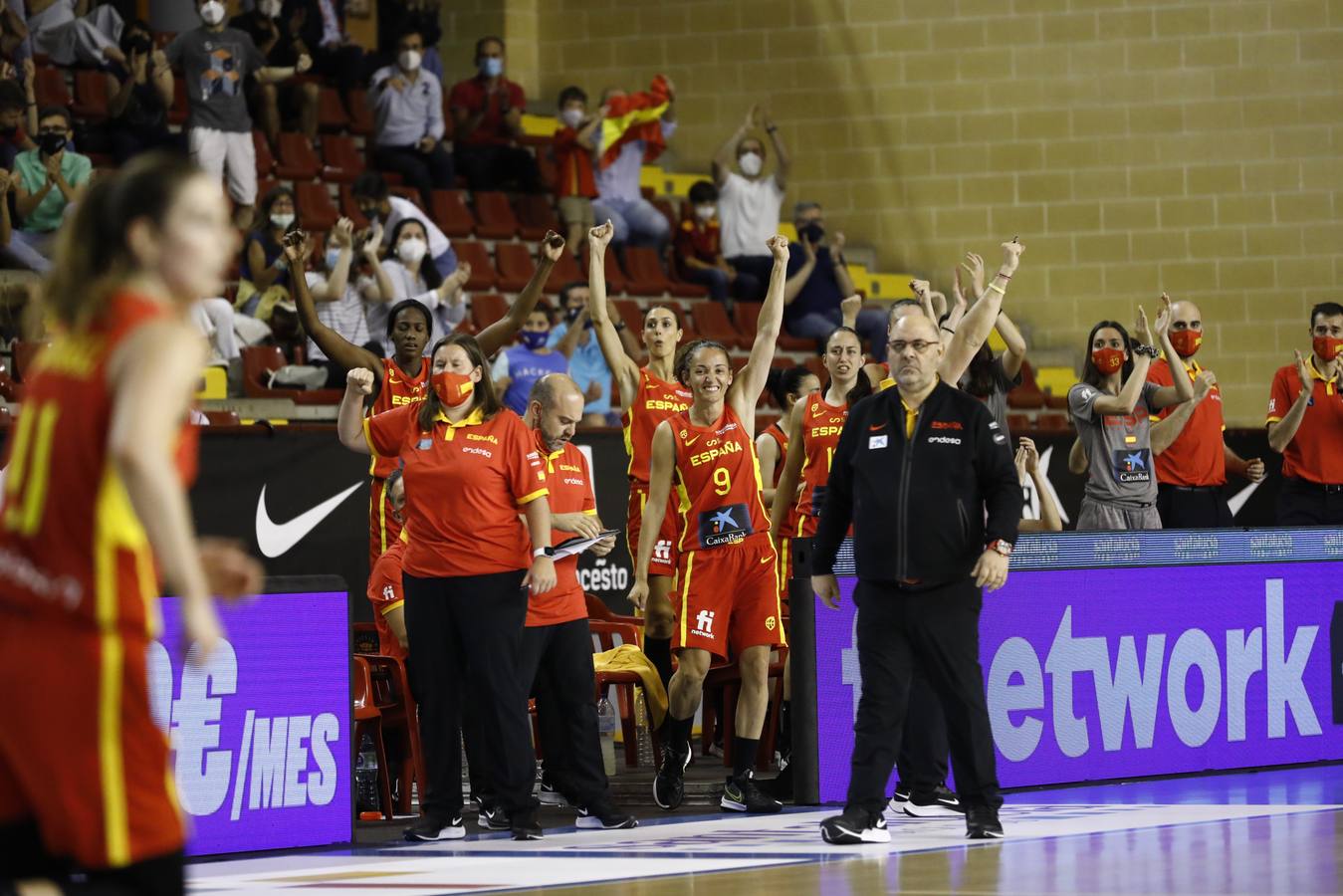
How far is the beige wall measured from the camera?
19.9m

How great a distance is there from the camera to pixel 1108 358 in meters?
11.2

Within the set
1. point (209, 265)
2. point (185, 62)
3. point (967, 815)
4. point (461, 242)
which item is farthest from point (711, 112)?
point (209, 265)

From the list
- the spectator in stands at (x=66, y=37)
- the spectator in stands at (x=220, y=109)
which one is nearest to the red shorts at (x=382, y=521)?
the spectator in stands at (x=220, y=109)

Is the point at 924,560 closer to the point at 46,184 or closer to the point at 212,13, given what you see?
the point at 46,184

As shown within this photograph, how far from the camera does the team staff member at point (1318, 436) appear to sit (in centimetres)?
1254

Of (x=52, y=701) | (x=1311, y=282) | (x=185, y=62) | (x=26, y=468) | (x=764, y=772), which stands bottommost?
(x=764, y=772)

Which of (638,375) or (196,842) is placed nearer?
(196,842)

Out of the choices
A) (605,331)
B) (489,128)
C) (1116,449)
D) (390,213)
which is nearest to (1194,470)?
(1116,449)

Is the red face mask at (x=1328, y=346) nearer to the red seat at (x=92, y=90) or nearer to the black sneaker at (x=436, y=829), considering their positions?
the black sneaker at (x=436, y=829)

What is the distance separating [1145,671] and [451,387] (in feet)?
12.4

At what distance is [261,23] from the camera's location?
17.8m

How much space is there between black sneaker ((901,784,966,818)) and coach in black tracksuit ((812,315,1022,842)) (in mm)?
770

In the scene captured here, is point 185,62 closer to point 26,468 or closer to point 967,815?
point 967,815

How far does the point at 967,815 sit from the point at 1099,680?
6.65 feet
